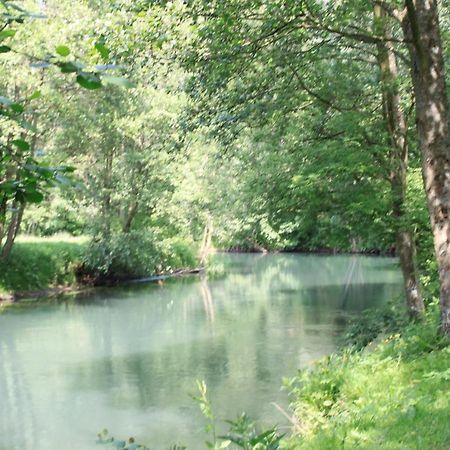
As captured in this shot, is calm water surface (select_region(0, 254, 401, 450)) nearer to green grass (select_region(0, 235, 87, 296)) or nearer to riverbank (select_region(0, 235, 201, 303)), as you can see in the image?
riverbank (select_region(0, 235, 201, 303))

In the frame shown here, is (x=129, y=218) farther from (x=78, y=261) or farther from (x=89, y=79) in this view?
(x=89, y=79)

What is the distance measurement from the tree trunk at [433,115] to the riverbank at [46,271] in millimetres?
18965

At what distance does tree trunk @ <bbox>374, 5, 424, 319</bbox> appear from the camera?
9.15 metres

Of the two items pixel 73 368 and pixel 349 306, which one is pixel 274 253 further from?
pixel 73 368

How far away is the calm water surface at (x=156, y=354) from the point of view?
30.4 feet

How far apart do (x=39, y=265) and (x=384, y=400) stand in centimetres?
2069

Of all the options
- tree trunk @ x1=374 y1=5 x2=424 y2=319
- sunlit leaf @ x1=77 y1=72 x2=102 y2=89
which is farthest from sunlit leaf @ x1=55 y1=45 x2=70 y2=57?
tree trunk @ x1=374 y1=5 x2=424 y2=319

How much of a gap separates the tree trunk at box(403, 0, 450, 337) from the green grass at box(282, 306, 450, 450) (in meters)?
0.77

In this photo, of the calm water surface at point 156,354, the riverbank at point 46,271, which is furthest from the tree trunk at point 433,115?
the riverbank at point 46,271

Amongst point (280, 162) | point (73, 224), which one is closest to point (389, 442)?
Answer: point (280, 162)

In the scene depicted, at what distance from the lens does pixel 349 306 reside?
20250 mm

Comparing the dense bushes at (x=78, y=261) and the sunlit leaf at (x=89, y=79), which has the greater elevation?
the sunlit leaf at (x=89, y=79)

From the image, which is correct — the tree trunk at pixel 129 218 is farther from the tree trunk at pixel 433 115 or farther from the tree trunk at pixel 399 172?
the tree trunk at pixel 433 115

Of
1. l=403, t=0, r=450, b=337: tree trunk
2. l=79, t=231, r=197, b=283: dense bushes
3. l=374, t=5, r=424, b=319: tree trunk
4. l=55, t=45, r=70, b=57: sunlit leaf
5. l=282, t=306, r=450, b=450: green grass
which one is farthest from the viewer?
l=79, t=231, r=197, b=283: dense bushes
